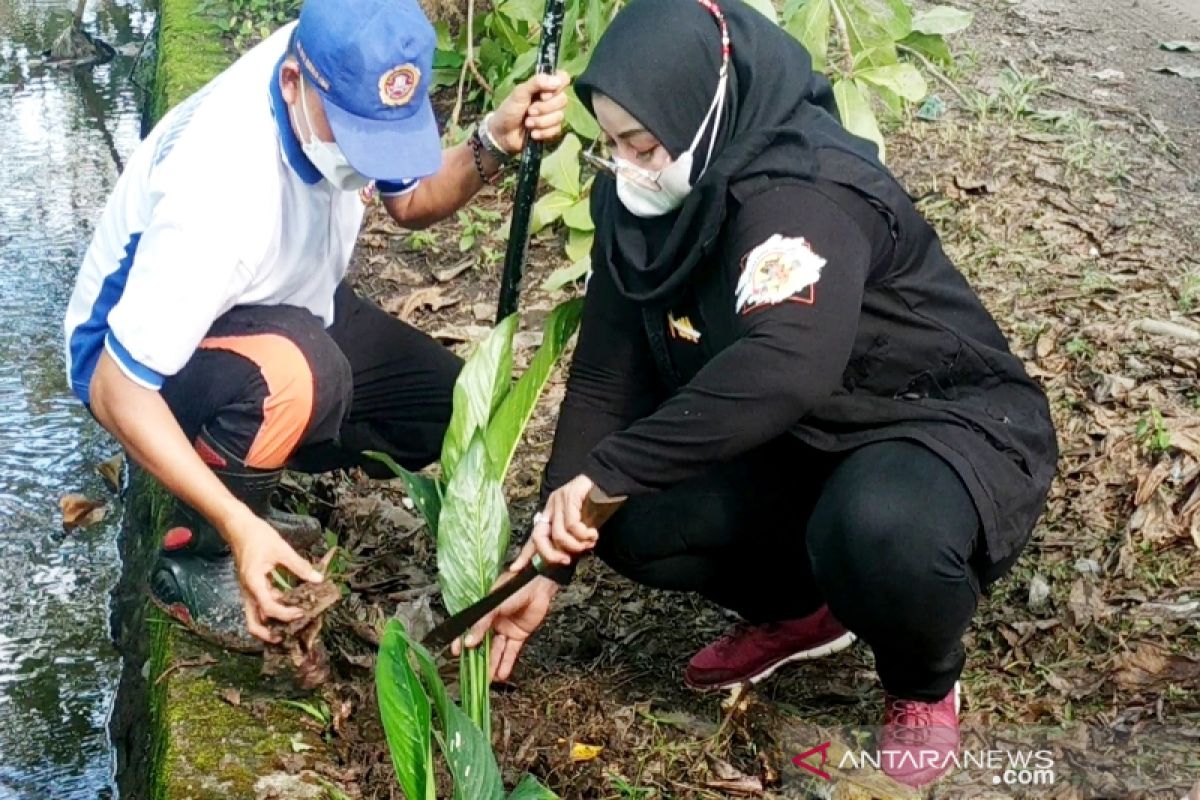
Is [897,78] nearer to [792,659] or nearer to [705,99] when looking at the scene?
[705,99]

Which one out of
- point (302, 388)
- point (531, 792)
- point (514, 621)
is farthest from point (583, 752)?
point (302, 388)

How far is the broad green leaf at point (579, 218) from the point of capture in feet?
13.1

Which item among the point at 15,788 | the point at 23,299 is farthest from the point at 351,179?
the point at 23,299

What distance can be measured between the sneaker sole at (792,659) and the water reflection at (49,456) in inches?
48.5

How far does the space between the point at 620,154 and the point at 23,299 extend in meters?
2.84

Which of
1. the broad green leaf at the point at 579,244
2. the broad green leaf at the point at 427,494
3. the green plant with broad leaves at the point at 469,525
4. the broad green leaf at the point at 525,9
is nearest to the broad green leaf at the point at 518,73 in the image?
the broad green leaf at the point at 525,9

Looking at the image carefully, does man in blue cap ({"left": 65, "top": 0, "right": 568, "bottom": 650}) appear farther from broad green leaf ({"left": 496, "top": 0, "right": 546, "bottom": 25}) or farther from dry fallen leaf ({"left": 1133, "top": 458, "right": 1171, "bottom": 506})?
dry fallen leaf ({"left": 1133, "top": 458, "right": 1171, "bottom": 506})

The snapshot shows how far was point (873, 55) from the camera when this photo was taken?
12.3ft

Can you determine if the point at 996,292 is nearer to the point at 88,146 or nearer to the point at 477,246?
the point at 477,246

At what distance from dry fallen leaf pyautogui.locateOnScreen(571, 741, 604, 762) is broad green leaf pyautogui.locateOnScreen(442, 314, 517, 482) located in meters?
0.52

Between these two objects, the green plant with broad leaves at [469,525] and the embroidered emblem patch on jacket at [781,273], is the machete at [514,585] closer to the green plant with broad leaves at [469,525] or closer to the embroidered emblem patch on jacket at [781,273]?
the green plant with broad leaves at [469,525]

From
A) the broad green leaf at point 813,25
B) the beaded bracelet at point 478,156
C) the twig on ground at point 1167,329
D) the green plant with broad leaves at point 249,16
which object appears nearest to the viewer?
the beaded bracelet at point 478,156

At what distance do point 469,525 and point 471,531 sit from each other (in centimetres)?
1

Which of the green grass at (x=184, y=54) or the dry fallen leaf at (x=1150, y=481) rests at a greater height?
the dry fallen leaf at (x=1150, y=481)
